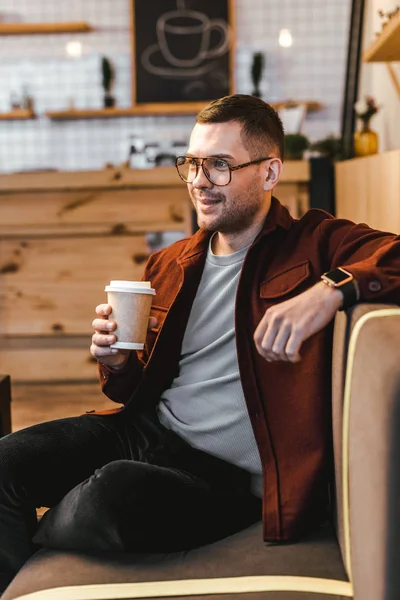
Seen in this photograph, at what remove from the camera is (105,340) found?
1595 millimetres

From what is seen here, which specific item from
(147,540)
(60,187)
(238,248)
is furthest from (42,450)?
(60,187)

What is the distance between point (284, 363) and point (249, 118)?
0.57 metres

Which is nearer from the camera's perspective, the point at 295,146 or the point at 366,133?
the point at 366,133

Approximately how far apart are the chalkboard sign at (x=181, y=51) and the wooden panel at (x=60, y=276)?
2288 millimetres

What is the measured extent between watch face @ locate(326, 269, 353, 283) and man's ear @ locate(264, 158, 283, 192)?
45cm

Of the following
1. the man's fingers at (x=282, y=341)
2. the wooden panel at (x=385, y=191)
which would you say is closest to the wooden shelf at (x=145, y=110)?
the wooden panel at (x=385, y=191)

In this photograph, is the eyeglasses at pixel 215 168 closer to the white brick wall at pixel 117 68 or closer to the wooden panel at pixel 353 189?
the wooden panel at pixel 353 189

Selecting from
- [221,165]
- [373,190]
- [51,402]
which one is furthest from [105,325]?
[51,402]

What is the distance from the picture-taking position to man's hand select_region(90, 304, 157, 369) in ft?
5.21

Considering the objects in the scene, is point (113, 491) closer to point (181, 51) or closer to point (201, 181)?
point (201, 181)

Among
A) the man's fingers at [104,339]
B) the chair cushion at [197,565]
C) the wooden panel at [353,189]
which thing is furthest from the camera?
the wooden panel at [353,189]

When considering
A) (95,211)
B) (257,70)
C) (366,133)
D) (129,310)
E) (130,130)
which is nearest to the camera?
(129,310)

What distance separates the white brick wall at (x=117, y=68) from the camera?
20.8 feet

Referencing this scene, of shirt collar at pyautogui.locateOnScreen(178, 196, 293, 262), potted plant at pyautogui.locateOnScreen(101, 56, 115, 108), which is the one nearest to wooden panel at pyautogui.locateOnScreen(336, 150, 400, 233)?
shirt collar at pyautogui.locateOnScreen(178, 196, 293, 262)
